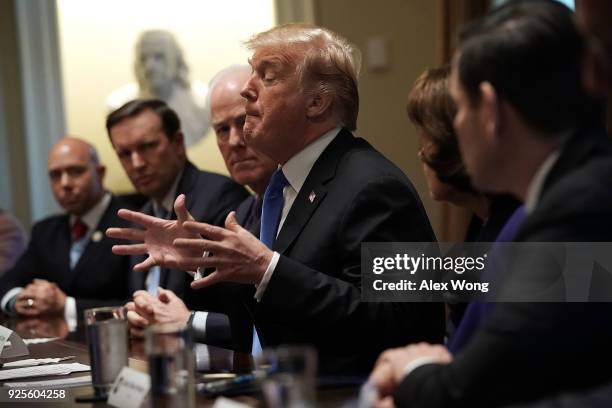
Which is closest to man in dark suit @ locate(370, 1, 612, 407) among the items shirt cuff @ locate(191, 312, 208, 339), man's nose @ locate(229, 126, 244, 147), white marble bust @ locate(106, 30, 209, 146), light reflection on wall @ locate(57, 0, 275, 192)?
shirt cuff @ locate(191, 312, 208, 339)

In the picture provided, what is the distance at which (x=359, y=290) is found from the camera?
7.54 feet

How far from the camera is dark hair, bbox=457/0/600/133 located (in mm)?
1316

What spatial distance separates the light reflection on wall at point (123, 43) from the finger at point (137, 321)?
238cm

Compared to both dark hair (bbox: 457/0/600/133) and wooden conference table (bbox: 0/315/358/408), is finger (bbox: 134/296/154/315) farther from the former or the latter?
dark hair (bbox: 457/0/600/133)

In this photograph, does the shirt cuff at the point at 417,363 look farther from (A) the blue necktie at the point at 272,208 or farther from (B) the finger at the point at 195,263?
(A) the blue necktie at the point at 272,208

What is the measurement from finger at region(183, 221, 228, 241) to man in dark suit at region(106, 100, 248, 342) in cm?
131

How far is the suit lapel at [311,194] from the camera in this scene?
245cm

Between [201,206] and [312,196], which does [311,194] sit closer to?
[312,196]

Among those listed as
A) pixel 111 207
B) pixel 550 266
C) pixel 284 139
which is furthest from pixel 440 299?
pixel 111 207

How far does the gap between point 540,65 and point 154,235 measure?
1477 millimetres

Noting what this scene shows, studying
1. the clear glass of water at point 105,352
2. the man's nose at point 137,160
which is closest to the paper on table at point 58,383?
the clear glass of water at point 105,352

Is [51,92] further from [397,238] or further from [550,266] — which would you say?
[550,266]

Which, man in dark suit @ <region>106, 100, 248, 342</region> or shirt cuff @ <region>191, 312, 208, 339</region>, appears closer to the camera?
shirt cuff @ <region>191, 312, 208, 339</region>

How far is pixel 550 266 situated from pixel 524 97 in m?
0.25
